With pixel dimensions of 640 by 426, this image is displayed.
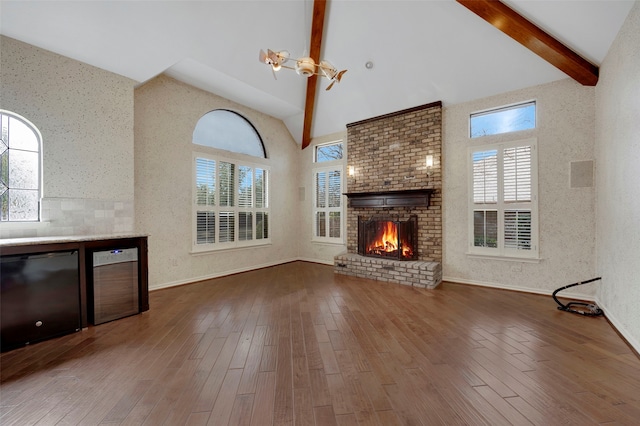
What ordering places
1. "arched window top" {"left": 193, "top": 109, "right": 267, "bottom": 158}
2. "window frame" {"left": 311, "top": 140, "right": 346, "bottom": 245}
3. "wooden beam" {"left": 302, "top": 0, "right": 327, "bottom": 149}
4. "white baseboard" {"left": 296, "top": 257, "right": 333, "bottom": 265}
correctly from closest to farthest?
"wooden beam" {"left": 302, "top": 0, "right": 327, "bottom": 149}
"arched window top" {"left": 193, "top": 109, "right": 267, "bottom": 158}
"window frame" {"left": 311, "top": 140, "right": 346, "bottom": 245}
"white baseboard" {"left": 296, "top": 257, "right": 333, "bottom": 265}

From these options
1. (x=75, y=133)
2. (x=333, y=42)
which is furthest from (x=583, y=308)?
(x=75, y=133)

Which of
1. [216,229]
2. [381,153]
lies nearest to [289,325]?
[216,229]

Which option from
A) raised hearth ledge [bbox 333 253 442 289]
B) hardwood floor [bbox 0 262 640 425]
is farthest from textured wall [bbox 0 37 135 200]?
raised hearth ledge [bbox 333 253 442 289]

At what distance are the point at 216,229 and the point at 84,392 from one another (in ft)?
11.6

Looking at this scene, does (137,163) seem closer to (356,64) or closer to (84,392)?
(84,392)

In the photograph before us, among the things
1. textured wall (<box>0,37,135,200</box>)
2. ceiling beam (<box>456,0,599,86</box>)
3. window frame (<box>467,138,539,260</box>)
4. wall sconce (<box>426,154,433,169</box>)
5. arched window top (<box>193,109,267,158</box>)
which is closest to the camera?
textured wall (<box>0,37,135,200</box>)

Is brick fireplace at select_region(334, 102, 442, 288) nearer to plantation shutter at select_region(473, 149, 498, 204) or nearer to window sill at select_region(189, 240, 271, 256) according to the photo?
Answer: plantation shutter at select_region(473, 149, 498, 204)

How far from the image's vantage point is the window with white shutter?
636 cm

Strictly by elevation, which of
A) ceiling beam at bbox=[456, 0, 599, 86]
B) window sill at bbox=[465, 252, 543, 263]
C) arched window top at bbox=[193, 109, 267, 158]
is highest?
ceiling beam at bbox=[456, 0, 599, 86]

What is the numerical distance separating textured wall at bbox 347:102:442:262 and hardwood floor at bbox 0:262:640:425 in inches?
72.9

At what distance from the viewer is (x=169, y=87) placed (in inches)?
176

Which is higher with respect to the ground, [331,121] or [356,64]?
[356,64]

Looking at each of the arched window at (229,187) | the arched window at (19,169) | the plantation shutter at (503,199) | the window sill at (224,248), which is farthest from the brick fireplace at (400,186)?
the arched window at (19,169)

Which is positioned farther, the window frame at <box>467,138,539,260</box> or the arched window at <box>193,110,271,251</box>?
the arched window at <box>193,110,271,251</box>
